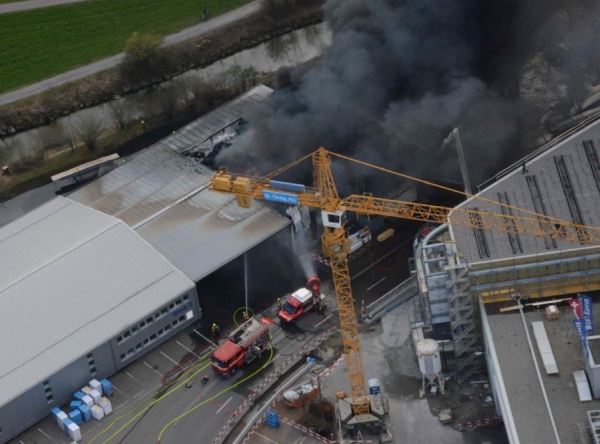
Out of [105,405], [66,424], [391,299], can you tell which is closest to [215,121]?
[391,299]

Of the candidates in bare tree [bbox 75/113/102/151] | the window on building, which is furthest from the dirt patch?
bare tree [bbox 75/113/102/151]

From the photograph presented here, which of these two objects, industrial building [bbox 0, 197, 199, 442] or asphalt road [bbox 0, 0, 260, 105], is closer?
industrial building [bbox 0, 197, 199, 442]

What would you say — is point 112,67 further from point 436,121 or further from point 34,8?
point 436,121

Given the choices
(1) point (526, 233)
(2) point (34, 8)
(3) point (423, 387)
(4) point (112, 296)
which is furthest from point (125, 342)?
(2) point (34, 8)

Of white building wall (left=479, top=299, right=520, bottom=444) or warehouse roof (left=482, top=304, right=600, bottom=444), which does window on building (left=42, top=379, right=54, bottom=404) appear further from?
warehouse roof (left=482, top=304, right=600, bottom=444)

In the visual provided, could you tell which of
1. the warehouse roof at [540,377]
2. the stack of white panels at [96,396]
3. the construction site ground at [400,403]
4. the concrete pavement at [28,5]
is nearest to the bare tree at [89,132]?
the concrete pavement at [28,5]

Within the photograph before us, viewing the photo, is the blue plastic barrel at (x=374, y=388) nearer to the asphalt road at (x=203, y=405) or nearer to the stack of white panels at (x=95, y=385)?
the asphalt road at (x=203, y=405)

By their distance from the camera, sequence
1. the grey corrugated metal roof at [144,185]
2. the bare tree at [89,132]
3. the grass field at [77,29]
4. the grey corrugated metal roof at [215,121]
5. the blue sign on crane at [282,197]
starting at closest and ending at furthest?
the blue sign on crane at [282,197] < the grey corrugated metal roof at [144,185] < the grey corrugated metal roof at [215,121] < the bare tree at [89,132] < the grass field at [77,29]
